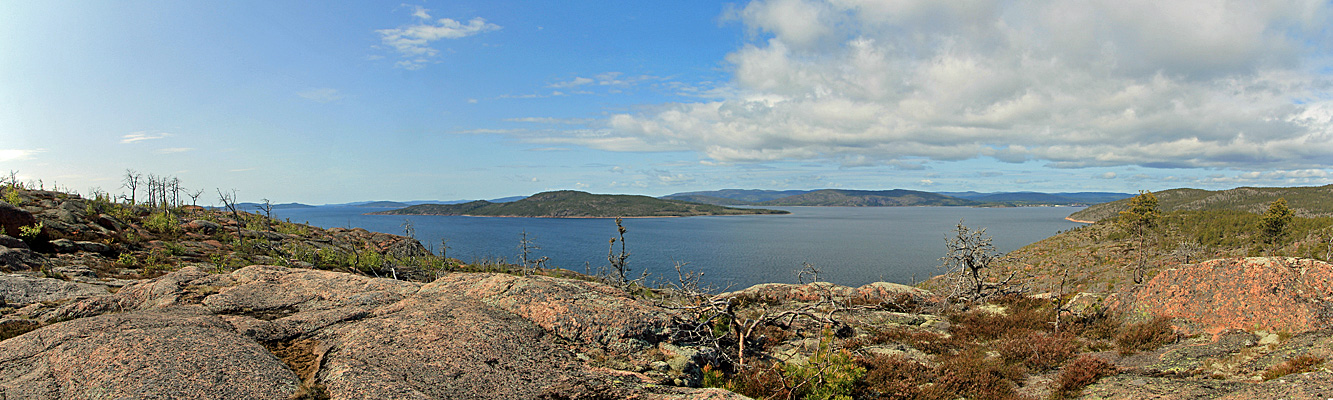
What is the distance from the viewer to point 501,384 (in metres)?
6.20

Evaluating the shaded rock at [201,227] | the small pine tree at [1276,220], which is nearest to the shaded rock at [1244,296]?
the shaded rock at [201,227]

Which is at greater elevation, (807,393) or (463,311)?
(463,311)

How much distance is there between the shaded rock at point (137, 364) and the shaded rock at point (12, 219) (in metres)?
19.2

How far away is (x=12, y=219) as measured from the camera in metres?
18.6

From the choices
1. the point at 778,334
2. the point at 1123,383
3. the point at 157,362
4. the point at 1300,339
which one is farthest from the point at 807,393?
the point at 1300,339

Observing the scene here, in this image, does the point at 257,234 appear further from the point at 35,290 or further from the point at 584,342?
the point at 584,342

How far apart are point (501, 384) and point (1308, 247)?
9541 centimetres

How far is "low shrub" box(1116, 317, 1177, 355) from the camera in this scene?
11.0m

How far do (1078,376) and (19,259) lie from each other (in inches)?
1041

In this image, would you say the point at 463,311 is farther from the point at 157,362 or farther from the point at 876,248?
the point at 876,248

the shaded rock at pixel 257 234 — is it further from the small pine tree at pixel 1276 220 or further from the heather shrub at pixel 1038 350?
the small pine tree at pixel 1276 220

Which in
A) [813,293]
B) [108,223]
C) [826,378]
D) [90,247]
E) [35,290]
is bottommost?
[813,293]

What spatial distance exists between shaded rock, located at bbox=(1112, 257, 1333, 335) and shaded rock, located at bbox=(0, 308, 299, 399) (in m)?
17.1

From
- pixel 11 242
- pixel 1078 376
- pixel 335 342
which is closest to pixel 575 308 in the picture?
pixel 335 342
